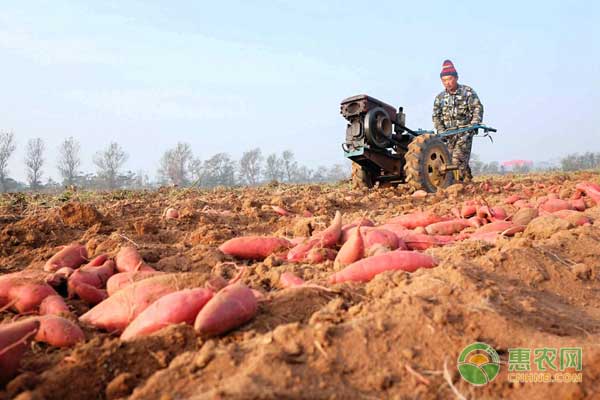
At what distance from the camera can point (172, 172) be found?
3684cm

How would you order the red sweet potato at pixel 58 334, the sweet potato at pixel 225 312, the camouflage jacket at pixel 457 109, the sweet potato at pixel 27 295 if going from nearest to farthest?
the sweet potato at pixel 225 312 < the red sweet potato at pixel 58 334 < the sweet potato at pixel 27 295 < the camouflage jacket at pixel 457 109

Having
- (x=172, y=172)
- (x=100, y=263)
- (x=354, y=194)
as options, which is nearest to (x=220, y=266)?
(x=100, y=263)

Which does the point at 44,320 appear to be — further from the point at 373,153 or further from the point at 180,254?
the point at 373,153

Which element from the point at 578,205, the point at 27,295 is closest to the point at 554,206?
the point at 578,205

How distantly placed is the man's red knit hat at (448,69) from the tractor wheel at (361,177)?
104 inches

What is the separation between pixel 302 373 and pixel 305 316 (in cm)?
46

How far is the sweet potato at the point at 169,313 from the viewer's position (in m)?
1.51

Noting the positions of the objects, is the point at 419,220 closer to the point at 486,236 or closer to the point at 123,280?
the point at 486,236

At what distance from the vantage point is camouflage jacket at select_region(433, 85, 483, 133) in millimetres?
8406

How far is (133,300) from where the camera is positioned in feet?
5.68

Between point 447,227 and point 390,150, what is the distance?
467cm

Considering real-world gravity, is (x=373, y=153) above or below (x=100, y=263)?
above

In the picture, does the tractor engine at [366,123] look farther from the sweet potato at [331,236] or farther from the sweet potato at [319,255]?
the sweet potato at [319,255]

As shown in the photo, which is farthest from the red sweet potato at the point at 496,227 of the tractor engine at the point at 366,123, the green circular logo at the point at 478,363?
the tractor engine at the point at 366,123
